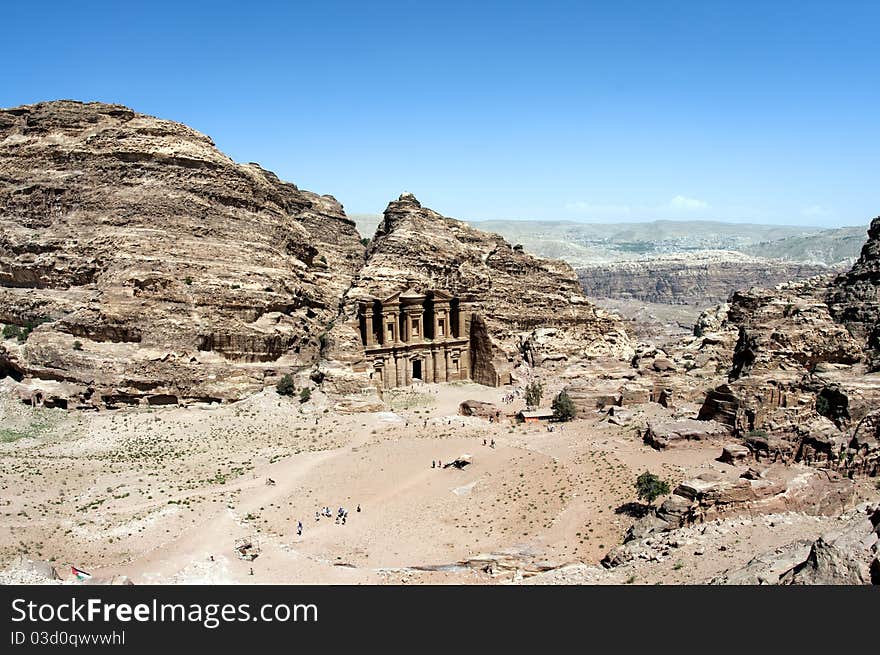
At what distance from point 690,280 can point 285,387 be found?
158559 millimetres

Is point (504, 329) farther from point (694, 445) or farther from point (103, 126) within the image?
point (103, 126)

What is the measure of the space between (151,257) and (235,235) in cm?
539

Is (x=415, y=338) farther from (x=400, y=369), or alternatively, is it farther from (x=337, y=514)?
(x=337, y=514)

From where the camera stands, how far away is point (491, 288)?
54.7 meters

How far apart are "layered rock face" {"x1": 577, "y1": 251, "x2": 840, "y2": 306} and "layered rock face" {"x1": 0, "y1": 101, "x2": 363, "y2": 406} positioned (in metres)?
137

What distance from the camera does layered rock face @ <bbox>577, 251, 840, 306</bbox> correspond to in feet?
569

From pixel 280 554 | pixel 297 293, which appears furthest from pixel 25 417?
pixel 280 554

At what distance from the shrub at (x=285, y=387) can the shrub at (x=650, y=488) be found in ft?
74.9

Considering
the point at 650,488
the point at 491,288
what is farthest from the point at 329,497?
the point at 491,288

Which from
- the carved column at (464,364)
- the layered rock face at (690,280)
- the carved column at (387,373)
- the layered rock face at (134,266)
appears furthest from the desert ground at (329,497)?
the layered rock face at (690,280)

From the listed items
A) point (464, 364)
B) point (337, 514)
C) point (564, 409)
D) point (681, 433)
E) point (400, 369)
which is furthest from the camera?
point (464, 364)

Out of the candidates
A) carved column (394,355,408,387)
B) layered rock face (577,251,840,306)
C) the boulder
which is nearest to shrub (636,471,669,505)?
the boulder

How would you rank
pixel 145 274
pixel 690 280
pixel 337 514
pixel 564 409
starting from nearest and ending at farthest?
pixel 337 514, pixel 564 409, pixel 145 274, pixel 690 280

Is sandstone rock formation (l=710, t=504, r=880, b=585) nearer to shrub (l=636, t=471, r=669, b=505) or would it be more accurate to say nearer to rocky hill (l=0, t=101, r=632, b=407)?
shrub (l=636, t=471, r=669, b=505)
